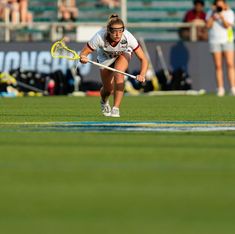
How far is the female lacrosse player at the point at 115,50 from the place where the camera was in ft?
49.6

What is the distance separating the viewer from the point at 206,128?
12.0 meters

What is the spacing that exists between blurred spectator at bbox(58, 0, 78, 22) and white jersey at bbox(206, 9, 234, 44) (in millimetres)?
5299

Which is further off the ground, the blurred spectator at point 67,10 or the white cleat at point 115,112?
the blurred spectator at point 67,10

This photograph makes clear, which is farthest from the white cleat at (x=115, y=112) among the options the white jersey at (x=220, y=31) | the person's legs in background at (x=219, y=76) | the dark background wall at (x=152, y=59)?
the dark background wall at (x=152, y=59)

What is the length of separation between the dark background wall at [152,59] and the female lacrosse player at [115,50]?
9733 mm

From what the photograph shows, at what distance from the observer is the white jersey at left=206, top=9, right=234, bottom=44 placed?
25.0 meters

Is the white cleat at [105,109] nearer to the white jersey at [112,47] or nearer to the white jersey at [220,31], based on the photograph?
the white jersey at [112,47]

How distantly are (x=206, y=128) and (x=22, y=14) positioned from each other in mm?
17282

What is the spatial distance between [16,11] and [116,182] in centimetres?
2206

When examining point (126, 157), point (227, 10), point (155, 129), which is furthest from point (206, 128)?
point (227, 10)

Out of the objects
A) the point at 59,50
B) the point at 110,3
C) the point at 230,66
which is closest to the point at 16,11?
the point at 110,3

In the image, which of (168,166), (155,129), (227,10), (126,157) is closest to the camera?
(168,166)

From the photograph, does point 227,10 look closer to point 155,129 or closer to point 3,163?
point 155,129

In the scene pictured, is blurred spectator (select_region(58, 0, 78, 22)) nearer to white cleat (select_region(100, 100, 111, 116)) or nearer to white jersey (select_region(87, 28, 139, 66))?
white cleat (select_region(100, 100, 111, 116))
